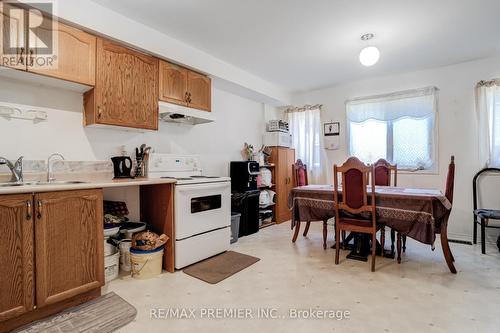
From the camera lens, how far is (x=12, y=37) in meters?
1.88

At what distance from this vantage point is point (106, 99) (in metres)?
2.40

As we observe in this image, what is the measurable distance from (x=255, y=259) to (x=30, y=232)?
6.49ft

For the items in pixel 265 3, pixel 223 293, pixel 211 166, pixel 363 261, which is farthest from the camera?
pixel 211 166

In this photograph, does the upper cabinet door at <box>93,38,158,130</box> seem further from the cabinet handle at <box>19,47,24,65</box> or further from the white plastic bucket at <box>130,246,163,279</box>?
the white plastic bucket at <box>130,246,163,279</box>

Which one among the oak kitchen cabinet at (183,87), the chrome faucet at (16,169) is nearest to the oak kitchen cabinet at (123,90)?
the oak kitchen cabinet at (183,87)

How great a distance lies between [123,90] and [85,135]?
1.98 feet

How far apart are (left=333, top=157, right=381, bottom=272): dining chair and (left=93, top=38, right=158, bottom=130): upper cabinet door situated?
212cm

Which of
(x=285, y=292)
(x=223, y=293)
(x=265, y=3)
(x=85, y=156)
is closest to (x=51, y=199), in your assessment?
(x=85, y=156)

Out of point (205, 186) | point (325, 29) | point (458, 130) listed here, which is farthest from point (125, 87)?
point (458, 130)

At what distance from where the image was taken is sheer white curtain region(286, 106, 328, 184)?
4.71m

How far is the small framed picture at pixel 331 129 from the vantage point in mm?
4555

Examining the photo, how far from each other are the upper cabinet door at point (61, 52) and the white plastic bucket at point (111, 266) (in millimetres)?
1592

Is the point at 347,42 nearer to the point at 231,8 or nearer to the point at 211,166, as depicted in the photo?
the point at 231,8

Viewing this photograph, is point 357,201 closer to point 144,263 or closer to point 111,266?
point 144,263
